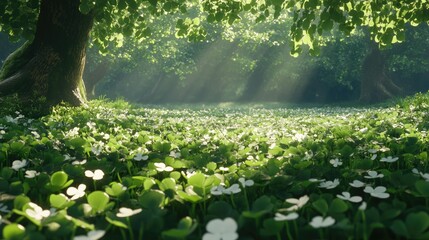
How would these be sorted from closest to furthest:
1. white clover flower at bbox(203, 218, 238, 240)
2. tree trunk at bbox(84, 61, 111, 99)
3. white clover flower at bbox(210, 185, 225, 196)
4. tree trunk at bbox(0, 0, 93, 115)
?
white clover flower at bbox(203, 218, 238, 240) < white clover flower at bbox(210, 185, 225, 196) < tree trunk at bbox(0, 0, 93, 115) < tree trunk at bbox(84, 61, 111, 99)

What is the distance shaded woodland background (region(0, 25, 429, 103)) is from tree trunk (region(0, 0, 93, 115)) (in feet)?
66.3

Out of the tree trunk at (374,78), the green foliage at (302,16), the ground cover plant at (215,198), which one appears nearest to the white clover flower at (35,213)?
the ground cover plant at (215,198)

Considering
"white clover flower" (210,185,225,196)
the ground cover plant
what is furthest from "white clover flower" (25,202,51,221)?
"white clover flower" (210,185,225,196)

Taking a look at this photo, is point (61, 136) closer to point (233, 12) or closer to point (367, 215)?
point (367, 215)

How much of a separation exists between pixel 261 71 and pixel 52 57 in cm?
3836

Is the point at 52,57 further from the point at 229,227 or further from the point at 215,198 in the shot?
the point at 229,227

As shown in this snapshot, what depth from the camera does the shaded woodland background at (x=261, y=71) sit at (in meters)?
33.4

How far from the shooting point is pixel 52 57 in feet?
33.0

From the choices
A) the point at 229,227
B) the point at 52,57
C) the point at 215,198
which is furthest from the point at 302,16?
the point at 52,57

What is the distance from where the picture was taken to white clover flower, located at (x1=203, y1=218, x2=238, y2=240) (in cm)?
130

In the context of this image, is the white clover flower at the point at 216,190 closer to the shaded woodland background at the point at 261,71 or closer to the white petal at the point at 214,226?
the white petal at the point at 214,226

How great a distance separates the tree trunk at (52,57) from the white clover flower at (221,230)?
351 inches

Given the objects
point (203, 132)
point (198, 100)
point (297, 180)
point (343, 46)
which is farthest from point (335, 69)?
point (297, 180)

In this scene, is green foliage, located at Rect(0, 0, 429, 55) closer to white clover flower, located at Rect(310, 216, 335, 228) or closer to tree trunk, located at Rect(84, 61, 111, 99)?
white clover flower, located at Rect(310, 216, 335, 228)
